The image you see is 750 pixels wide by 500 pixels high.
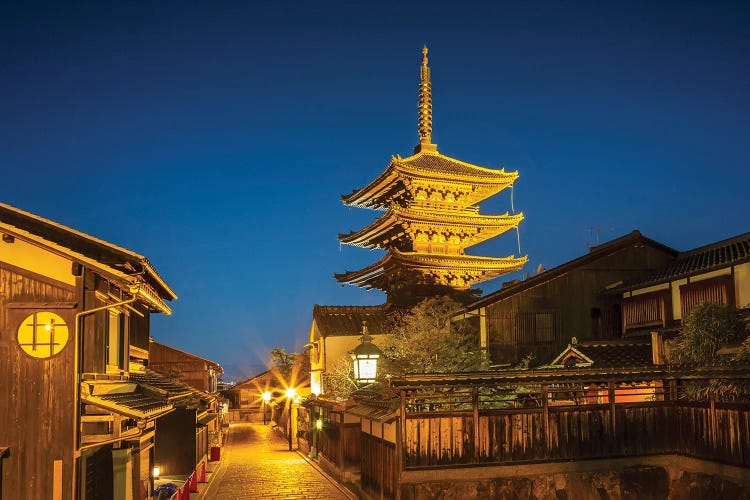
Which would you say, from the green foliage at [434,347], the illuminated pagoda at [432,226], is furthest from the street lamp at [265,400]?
the green foliage at [434,347]

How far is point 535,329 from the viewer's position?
33.6m

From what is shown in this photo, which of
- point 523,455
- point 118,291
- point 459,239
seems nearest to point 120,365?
point 118,291

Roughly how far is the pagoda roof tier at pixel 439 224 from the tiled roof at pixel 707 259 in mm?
12896

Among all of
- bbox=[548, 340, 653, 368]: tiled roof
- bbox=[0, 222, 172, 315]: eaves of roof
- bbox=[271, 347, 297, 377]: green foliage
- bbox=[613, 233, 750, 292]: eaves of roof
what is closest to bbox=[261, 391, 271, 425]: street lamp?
bbox=[271, 347, 297, 377]: green foliage

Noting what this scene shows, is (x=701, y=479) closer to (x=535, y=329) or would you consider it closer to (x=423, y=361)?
(x=423, y=361)

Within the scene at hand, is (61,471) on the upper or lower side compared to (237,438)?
upper

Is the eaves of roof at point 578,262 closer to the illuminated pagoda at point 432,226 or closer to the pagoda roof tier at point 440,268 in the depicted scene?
the pagoda roof tier at point 440,268

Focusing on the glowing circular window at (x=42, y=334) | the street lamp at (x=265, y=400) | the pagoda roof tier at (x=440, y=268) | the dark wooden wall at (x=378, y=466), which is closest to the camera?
the glowing circular window at (x=42, y=334)

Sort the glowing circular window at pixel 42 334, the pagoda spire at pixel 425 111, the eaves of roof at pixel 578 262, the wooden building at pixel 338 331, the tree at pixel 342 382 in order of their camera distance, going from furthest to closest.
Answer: the wooden building at pixel 338 331 → the pagoda spire at pixel 425 111 → the tree at pixel 342 382 → the eaves of roof at pixel 578 262 → the glowing circular window at pixel 42 334

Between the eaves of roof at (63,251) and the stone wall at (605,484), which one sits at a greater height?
the eaves of roof at (63,251)

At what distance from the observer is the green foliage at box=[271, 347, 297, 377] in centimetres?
7350

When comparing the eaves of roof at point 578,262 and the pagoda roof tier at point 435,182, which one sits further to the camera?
the pagoda roof tier at point 435,182

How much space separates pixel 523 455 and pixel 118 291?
10.5m

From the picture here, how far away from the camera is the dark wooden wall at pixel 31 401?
13227mm
